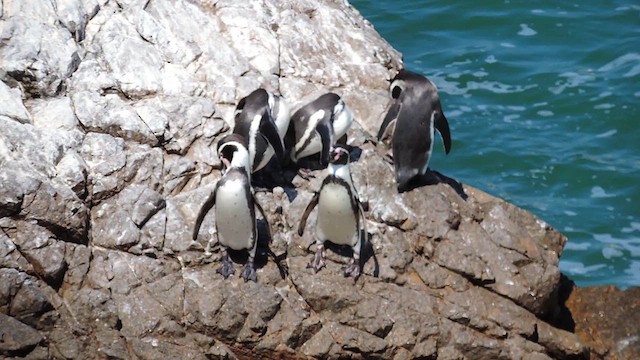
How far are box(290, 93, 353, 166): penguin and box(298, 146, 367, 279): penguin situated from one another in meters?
0.52

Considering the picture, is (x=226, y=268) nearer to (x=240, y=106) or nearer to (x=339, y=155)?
(x=339, y=155)

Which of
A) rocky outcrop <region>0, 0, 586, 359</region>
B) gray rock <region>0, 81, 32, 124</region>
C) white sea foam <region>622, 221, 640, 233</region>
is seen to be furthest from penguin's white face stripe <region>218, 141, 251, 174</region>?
white sea foam <region>622, 221, 640, 233</region>

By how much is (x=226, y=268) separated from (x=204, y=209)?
1.64ft

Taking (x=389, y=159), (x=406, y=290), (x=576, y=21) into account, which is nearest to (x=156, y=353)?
(x=406, y=290)

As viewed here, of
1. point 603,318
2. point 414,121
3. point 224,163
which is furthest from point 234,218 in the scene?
point 603,318

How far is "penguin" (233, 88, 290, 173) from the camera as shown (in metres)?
9.04

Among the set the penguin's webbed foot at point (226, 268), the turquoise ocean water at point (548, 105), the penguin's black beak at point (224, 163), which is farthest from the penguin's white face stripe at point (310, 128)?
the turquoise ocean water at point (548, 105)

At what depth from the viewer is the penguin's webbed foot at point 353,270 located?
28.3ft

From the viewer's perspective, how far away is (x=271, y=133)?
29.8 ft

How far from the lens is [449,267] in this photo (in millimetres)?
8875

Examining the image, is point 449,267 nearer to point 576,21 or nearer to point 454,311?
point 454,311

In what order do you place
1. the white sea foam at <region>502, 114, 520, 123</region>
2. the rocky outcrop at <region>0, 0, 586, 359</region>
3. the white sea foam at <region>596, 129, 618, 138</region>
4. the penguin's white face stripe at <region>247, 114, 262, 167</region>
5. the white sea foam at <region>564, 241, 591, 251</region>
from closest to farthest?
the rocky outcrop at <region>0, 0, 586, 359</region> → the penguin's white face stripe at <region>247, 114, 262, 167</region> → the white sea foam at <region>564, 241, 591, 251</region> → the white sea foam at <region>596, 129, 618, 138</region> → the white sea foam at <region>502, 114, 520, 123</region>

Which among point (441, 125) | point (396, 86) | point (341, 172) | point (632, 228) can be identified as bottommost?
point (632, 228)

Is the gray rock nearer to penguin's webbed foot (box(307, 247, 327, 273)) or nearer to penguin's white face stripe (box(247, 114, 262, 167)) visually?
penguin's white face stripe (box(247, 114, 262, 167))
